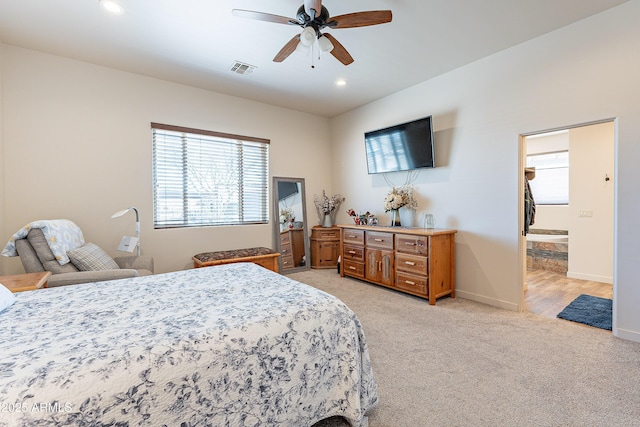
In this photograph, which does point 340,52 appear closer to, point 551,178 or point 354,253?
point 354,253

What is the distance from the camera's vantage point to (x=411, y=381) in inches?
78.5

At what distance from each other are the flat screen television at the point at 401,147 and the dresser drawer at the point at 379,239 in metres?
1.03

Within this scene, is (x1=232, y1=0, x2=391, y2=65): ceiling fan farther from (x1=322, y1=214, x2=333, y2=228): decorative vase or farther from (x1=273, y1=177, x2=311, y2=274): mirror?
(x1=322, y1=214, x2=333, y2=228): decorative vase

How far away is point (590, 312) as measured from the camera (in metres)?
3.14

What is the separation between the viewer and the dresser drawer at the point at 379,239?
156 inches

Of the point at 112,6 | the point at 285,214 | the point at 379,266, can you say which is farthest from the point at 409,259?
the point at 112,6

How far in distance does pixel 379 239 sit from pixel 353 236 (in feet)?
1.80

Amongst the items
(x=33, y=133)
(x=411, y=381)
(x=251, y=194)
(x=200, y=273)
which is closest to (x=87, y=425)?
(x=200, y=273)

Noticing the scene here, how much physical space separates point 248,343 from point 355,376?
0.66m

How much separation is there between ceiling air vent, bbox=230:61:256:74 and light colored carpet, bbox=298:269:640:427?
130 inches

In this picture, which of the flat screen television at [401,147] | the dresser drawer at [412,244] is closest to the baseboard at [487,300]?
the dresser drawer at [412,244]

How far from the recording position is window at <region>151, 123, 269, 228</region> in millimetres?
4027

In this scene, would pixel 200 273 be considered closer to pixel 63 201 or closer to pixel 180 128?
pixel 63 201

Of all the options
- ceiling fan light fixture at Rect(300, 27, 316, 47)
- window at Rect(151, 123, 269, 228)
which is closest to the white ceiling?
ceiling fan light fixture at Rect(300, 27, 316, 47)
